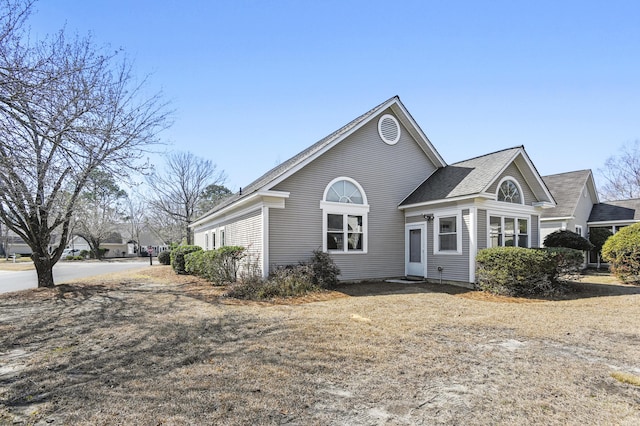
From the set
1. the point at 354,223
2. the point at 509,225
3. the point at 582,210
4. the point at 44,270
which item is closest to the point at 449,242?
the point at 509,225

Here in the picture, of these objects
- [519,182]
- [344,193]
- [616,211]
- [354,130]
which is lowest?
[616,211]

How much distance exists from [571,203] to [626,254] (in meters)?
7.07

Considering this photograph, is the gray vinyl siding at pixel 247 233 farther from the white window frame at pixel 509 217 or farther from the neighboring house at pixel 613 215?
the neighboring house at pixel 613 215

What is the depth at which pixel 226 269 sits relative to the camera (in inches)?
492

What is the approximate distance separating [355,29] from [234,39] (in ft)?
12.3

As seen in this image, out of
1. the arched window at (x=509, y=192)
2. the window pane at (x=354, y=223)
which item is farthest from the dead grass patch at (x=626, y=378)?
the window pane at (x=354, y=223)

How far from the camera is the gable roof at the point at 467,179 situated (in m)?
12.1

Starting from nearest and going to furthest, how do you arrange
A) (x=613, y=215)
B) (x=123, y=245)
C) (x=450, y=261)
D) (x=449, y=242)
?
(x=450, y=261), (x=449, y=242), (x=613, y=215), (x=123, y=245)

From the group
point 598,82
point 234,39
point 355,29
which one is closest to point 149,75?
point 234,39

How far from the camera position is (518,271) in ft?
34.4

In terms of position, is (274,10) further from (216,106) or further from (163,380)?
(163,380)

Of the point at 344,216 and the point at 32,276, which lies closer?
the point at 344,216

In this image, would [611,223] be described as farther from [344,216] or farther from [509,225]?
[344,216]

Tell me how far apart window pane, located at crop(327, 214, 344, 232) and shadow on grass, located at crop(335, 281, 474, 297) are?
6.55ft
